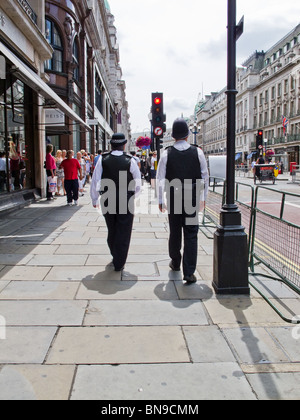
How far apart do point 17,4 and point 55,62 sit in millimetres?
8735

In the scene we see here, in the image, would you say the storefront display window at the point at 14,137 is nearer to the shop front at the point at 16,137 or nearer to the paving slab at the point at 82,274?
the shop front at the point at 16,137

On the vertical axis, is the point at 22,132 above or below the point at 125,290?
above

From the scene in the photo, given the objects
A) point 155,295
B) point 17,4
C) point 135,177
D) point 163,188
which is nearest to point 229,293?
point 155,295

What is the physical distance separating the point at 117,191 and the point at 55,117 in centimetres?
888

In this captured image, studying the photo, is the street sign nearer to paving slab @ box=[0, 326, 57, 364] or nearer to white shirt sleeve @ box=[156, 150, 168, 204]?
white shirt sleeve @ box=[156, 150, 168, 204]

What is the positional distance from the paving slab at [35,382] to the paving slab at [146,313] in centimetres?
74

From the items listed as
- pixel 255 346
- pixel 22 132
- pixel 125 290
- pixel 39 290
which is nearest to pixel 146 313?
pixel 125 290

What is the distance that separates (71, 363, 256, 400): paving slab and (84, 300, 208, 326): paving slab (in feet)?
2.33

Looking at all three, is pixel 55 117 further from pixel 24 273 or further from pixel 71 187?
pixel 24 273

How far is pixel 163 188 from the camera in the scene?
4.42 meters

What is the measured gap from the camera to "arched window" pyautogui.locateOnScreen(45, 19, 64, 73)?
1700 cm

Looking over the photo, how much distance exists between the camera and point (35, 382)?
230cm

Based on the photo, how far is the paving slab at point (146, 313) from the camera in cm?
321
